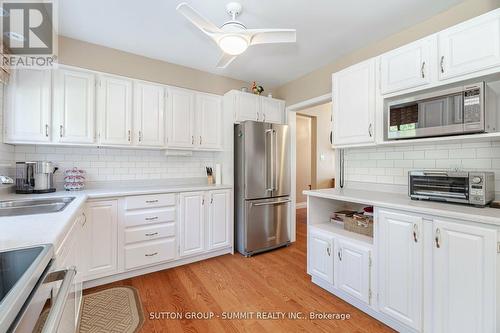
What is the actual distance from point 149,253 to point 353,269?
2.10 metres

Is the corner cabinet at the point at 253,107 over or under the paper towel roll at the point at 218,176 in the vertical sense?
over

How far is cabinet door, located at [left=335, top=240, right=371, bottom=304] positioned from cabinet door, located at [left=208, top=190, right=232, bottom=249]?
1.49 meters

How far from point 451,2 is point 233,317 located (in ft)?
10.4

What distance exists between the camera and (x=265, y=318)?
1.86 metres

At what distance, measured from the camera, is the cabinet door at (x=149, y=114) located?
2.70 meters

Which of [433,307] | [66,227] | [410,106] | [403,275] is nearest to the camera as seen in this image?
[66,227]

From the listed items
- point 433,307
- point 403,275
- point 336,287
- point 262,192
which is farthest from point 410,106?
point 262,192

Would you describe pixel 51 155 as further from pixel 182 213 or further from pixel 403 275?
pixel 403 275

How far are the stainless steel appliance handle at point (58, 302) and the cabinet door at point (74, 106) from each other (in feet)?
6.11

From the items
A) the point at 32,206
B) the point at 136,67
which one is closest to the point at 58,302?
the point at 32,206

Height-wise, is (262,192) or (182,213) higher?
(262,192)

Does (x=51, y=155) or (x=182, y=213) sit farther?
(x=182, y=213)

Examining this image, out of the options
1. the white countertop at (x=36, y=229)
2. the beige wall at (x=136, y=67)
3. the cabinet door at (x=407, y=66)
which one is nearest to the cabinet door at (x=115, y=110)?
the beige wall at (x=136, y=67)

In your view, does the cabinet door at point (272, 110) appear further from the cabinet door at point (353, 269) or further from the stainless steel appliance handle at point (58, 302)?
the stainless steel appliance handle at point (58, 302)
